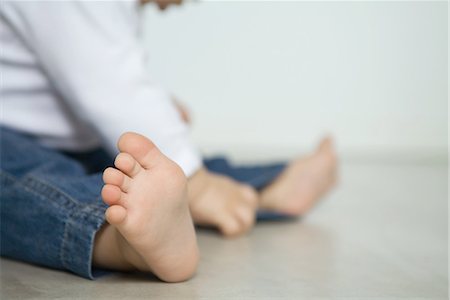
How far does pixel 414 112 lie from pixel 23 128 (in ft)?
4.83

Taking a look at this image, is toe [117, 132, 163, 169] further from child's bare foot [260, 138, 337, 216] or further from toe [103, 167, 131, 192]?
child's bare foot [260, 138, 337, 216]

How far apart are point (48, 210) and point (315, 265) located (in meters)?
0.35

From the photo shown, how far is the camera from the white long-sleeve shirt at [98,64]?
3.08 feet

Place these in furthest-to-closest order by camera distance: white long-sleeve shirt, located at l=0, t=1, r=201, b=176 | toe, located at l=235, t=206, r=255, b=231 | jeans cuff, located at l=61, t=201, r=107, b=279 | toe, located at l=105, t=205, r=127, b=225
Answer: toe, located at l=235, t=206, r=255, b=231
white long-sleeve shirt, located at l=0, t=1, r=201, b=176
jeans cuff, located at l=61, t=201, r=107, b=279
toe, located at l=105, t=205, r=127, b=225

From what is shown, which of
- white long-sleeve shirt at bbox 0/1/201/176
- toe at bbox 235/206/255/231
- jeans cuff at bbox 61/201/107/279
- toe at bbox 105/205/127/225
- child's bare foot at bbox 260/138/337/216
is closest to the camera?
toe at bbox 105/205/127/225

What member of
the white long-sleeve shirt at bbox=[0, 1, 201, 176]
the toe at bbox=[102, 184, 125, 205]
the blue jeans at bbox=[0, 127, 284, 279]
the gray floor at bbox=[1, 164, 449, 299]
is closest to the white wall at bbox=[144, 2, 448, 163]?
the gray floor at bbox=[1, 164, 449, 299]

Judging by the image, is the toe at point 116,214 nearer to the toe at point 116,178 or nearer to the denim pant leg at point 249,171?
the toe at point 116,178

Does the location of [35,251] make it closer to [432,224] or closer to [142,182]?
[142,182]

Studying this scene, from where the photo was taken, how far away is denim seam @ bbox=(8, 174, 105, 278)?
0.77 metres

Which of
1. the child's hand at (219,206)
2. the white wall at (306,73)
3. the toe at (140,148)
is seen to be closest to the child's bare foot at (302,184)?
the child's hand at (219,206)

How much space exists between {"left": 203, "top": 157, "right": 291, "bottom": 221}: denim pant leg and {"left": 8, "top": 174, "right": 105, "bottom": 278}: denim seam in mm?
457

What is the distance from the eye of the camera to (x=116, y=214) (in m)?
0.66

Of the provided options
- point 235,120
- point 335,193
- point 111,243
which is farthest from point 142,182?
point 235,120

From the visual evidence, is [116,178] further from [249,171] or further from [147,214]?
[249,171]
